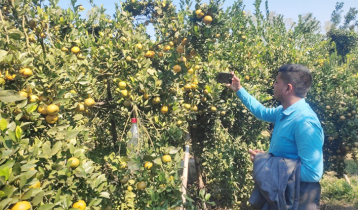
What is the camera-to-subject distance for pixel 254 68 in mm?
4074

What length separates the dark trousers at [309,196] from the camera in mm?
1465

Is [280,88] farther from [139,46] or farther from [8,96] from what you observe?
[8,96]

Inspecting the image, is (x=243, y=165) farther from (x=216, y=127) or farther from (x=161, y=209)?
(x=161, y=209)

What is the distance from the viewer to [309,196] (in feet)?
4.81

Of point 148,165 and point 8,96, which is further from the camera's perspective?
point 148,165

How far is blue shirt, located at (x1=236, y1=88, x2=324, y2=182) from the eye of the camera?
142 centimetres

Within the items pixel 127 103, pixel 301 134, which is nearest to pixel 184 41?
pixel 127 103

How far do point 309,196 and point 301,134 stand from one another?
39cm

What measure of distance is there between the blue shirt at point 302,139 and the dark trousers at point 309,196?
6 centimetres

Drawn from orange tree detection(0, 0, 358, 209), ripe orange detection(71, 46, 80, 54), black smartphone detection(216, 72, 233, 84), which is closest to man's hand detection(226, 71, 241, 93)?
black smartphone detection(216, 72, 233, 84)

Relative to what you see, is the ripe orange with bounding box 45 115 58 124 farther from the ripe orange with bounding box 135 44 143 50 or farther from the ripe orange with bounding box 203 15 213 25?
the ripe orange with bounding box 203 15 213 25

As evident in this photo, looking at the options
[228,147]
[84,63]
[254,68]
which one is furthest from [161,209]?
[254,68]

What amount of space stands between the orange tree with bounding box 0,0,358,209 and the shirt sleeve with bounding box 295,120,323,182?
655 millimetres

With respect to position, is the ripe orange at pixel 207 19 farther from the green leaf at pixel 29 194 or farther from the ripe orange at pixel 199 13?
the green leaf at pixel 29 194
